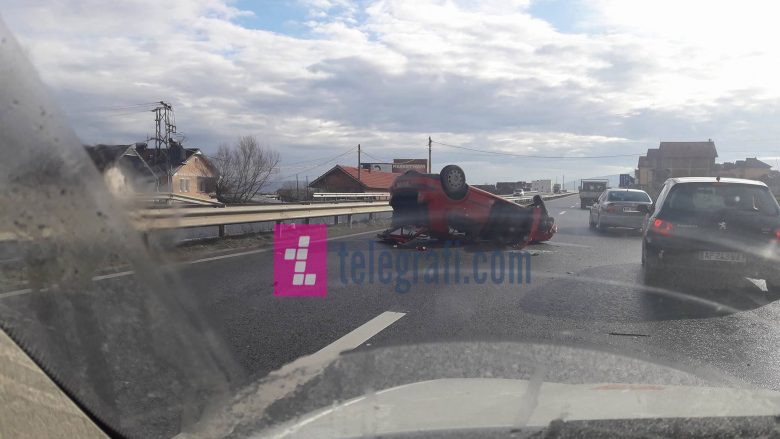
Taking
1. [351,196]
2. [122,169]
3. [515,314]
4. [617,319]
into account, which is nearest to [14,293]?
[122,169]

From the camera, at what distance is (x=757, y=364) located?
17.2 ft

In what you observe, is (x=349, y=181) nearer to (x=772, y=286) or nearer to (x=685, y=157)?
(x=685, y=157)

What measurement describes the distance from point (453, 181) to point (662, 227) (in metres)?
4.49

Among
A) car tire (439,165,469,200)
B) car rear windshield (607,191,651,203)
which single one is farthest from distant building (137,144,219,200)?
car rear windshield (607,191,651,203)

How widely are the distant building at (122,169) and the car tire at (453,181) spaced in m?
9.20

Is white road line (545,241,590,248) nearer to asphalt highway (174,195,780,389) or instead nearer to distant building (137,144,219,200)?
asphalt highway (174,195,780,389)

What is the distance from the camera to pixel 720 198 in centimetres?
917

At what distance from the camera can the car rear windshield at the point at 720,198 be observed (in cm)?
902

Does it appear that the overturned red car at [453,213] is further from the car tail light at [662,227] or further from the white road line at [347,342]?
the white road line at [347,342]

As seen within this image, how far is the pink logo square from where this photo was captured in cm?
878

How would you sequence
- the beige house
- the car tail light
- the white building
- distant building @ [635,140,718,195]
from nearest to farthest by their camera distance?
1. the beige house
2. the car tail light
3. distant building @ [635,140,718,195]
4. the white building

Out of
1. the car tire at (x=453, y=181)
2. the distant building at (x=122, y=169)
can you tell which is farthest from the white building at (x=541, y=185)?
the distant building at (x=122, y=169)

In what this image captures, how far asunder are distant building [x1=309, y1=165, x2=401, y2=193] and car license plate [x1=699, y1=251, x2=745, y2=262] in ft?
153

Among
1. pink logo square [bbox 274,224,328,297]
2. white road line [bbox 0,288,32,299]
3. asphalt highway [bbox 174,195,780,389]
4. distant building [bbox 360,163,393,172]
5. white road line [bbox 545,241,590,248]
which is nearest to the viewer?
white road line [bbox 0,288,32,299]
